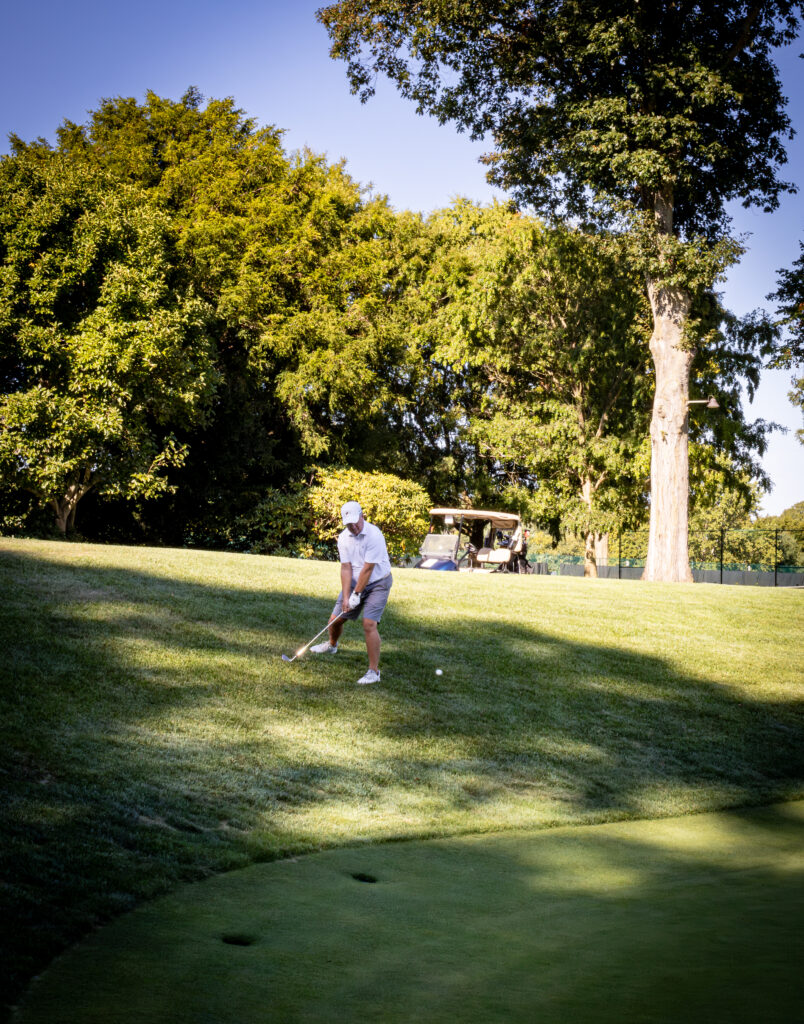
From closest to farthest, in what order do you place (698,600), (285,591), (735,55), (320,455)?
1. (285,591)
2. (698,600)
3. (735,55)
4. (320,455)

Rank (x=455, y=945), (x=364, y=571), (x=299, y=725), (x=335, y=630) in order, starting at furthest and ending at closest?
(x=335, y=630) < (x=364, y=571) < (x=299, y=725) < (x=455, y=945)

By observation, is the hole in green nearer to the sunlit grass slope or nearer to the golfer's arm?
the sunlit grass slope

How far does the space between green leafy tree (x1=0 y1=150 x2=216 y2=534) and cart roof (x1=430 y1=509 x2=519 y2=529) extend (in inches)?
322

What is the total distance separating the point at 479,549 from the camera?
28719 mm

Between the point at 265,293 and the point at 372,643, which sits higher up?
the point at 265,293

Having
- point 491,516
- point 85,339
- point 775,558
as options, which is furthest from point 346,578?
point 775,558

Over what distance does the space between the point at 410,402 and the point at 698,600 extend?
19782 mm

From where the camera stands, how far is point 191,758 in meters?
7.61

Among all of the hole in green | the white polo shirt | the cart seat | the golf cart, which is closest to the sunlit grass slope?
the hole in green

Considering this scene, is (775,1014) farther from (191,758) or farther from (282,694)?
(282,694)

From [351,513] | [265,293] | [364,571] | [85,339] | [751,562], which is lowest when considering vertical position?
[751,562]

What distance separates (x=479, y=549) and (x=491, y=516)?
1.10 metres

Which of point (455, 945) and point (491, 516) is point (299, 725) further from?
point (491, 516)

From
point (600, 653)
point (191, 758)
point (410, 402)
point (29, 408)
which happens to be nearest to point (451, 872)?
point (191, 758)
